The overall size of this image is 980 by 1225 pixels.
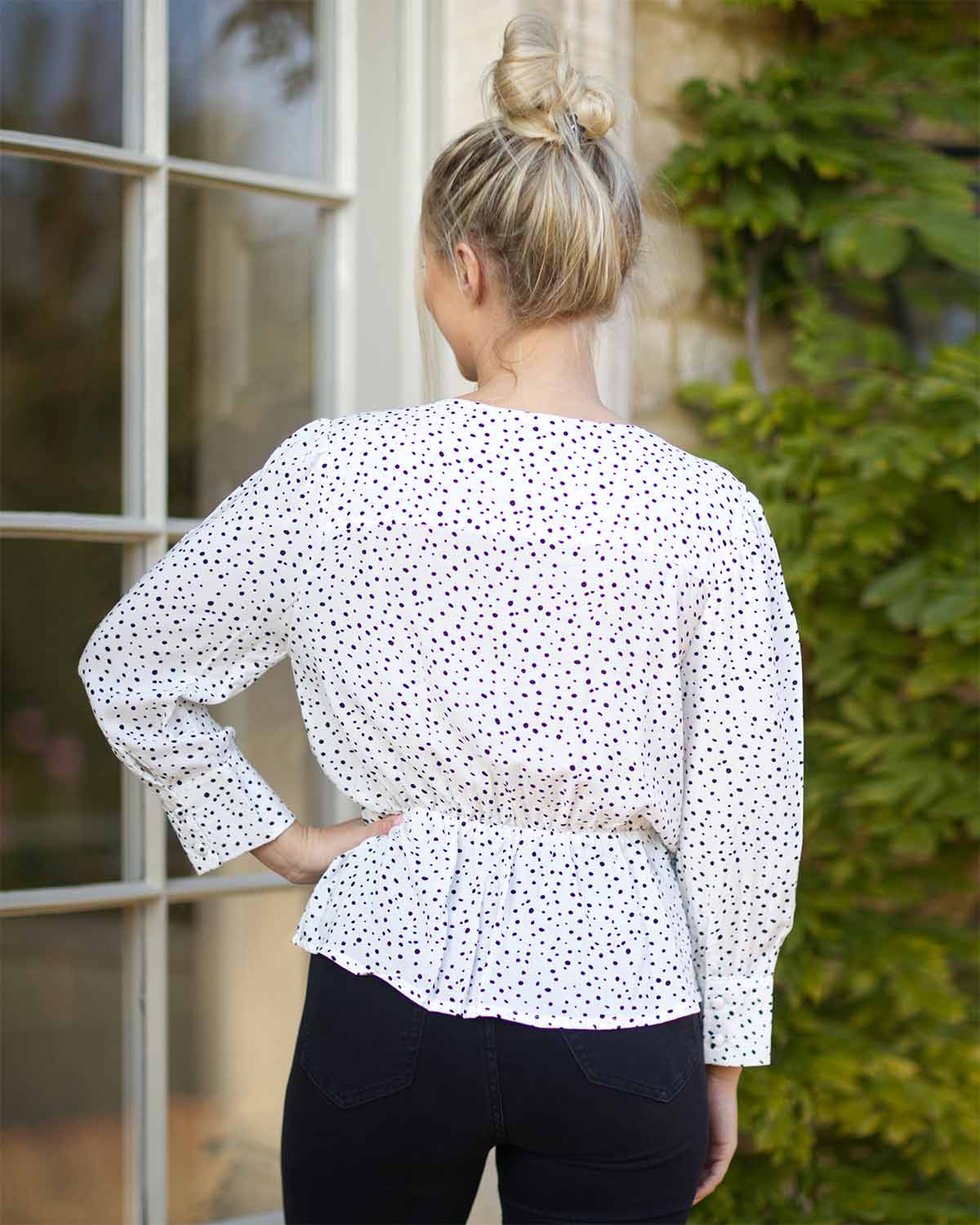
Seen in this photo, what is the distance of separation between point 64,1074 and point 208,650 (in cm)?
109

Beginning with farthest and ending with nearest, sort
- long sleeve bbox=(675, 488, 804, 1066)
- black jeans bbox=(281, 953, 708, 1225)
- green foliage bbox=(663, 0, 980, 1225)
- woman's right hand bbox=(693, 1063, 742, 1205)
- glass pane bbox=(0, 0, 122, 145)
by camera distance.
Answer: green foliage bbox=(663, 0, 980, 1225), glass pane bbox=(0, 0, 122, 145), woman's right hand bbox=(693, 1063, 742, 1205), long sleeve bbox=(675, 488, 804, 1066), black jeans bbox=(281, 953, 708, 1225)

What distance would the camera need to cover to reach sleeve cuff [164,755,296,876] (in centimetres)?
131

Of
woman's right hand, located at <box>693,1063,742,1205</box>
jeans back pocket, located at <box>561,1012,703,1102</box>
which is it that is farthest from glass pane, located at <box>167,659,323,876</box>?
jeans back pocket, located at <box>561,1012,703,1102</box>

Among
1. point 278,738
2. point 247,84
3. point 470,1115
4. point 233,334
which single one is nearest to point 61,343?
point 233,334

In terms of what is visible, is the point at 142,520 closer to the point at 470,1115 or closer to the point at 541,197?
the point at 541,197

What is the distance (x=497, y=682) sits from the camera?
3.76 ft

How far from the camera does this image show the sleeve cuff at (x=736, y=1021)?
1350 mm

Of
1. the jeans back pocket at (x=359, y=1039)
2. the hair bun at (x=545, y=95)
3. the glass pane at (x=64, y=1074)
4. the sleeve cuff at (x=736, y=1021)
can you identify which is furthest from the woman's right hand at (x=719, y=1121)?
the glass pane at (x=64, y=1074)

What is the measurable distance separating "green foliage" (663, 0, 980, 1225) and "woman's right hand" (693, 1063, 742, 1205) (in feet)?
3.23

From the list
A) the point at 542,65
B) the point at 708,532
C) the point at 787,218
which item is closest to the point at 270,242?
the point at 787,218

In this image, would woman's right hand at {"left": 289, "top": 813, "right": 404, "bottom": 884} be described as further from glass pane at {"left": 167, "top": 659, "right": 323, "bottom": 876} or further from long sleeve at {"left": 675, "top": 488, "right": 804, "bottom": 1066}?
glass pane at {"left": 167, "top": 659, "right": 323, "bottom": 876}

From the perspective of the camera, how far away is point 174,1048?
2.12 meters

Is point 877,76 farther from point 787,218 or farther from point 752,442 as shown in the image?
point 752,442

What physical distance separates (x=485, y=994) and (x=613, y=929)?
0.43 ft
